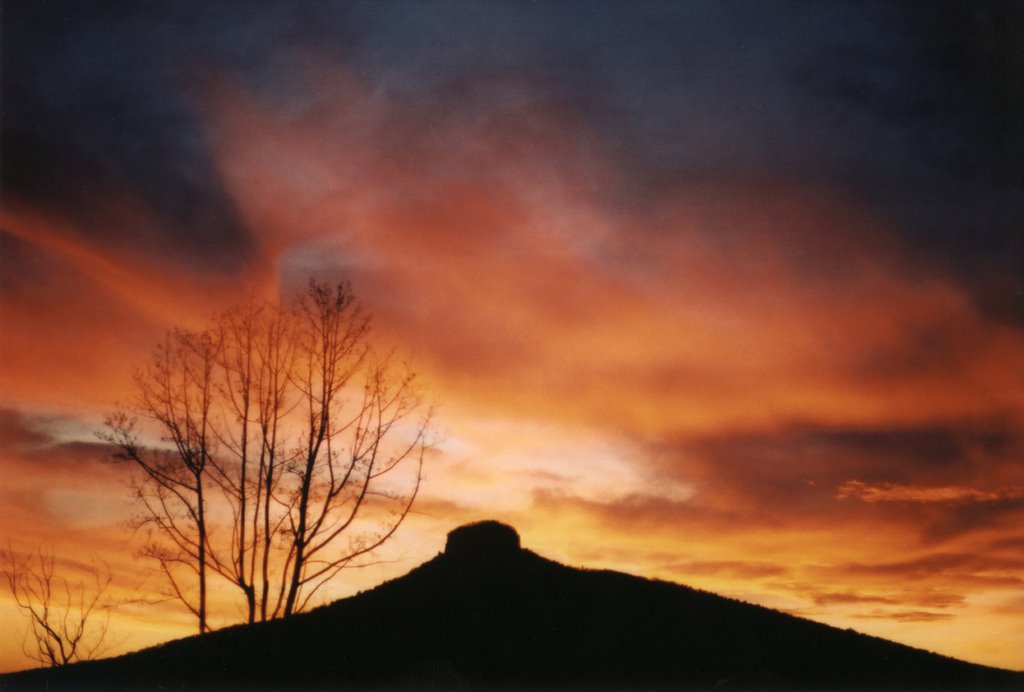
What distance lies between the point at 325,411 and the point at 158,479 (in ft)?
18.4

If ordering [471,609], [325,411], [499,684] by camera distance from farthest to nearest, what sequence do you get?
[325,411]
[471,609]
[499,684]

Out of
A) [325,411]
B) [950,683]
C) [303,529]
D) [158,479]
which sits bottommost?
[950,683]

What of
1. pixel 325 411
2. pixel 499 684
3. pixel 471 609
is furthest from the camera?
pixel 325 411

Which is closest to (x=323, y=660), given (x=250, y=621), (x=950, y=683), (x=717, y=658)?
(x=250, y=621)

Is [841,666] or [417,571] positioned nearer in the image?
[841,666]

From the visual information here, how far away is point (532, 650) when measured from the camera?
813 inches

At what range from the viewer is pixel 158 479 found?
80.6 ft

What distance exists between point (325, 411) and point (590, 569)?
380 inches

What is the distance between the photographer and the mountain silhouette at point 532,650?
63.4ft

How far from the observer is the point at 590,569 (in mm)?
25109

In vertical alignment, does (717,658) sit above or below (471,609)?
below

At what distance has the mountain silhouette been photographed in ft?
63.4

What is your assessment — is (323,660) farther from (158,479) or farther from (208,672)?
(158,479)

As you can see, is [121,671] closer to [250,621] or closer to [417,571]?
[250,621]
